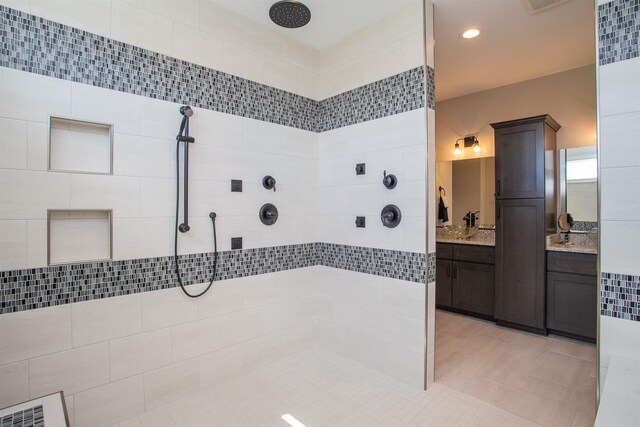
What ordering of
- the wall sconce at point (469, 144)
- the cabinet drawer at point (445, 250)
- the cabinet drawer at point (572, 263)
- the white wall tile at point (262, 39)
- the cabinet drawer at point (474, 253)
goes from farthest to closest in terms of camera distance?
the wall sconce at point (469, 144)
the cabinet drawer at point (445, 250)
the cabinet drawer at point (474, 253)
the cabinet drawer at point (572, 263)
the white wall tile at point (262, 39)

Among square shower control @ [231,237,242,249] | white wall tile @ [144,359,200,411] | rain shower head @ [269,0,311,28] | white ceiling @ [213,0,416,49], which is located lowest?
white wall tile @ [144,359,200,411]

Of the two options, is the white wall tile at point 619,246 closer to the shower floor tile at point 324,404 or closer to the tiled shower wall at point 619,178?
the tiled shower wall at point 619,178

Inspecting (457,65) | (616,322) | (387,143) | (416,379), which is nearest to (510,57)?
(457,65)

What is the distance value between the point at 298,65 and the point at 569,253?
2965 mm

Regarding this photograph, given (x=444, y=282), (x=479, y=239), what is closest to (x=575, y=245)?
(x=479, y=239)

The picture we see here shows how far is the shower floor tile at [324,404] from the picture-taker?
185 cm

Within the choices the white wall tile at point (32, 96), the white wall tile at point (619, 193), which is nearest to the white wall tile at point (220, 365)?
the white wall tile at point (32, 96)

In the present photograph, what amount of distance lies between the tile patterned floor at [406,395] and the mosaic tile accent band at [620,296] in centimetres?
75

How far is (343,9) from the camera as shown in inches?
91.0

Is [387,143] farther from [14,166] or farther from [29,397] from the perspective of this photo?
[29,397]

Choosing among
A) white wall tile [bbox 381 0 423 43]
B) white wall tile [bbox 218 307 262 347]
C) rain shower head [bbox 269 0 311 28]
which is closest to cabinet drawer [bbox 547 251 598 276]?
white wall tile [bbox 381 0 423 43]

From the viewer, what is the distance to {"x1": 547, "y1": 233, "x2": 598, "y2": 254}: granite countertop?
114 inches

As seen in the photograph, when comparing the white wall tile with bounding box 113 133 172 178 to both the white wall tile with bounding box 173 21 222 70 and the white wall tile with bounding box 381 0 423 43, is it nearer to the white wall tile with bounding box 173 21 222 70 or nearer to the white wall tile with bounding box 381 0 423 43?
the white wall tile with bounding box 173 21 222 70

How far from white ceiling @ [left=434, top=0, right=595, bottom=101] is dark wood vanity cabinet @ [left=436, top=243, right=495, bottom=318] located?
1.88 m
